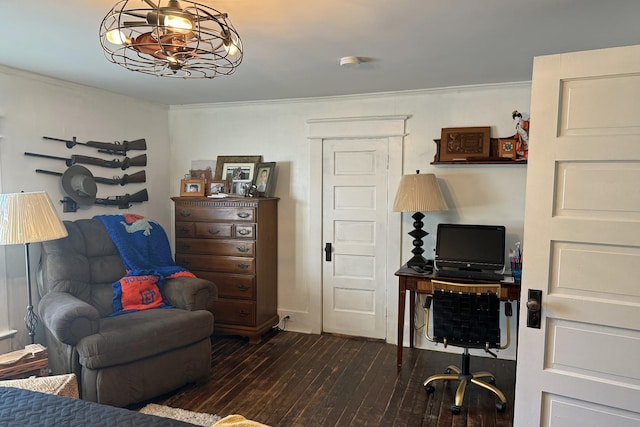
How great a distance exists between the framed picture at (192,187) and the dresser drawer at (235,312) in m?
1.09

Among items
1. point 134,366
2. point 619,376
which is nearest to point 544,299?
point 619,376

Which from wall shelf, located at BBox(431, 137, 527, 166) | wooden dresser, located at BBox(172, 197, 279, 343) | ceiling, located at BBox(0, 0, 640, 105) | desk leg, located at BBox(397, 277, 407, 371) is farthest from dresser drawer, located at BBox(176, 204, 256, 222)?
wall shelf, located at BBox(431, 137, 527, 166)

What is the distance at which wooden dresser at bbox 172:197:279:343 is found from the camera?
12.9 ft

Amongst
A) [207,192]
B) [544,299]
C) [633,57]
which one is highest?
[633,57]

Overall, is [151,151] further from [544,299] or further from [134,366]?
[544,299]

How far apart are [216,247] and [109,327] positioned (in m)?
1.35

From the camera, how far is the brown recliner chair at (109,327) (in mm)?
2604

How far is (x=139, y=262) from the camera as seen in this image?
3.52 metres

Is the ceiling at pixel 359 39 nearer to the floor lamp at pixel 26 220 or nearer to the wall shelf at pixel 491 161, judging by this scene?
the wall shelf at pixel 491 161

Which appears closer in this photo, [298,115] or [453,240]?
[453,240]

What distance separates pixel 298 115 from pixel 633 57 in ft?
9.49

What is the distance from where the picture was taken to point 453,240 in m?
3.49

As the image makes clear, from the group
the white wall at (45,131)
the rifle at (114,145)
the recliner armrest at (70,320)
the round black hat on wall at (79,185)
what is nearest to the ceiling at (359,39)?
the white wall at (45,131)

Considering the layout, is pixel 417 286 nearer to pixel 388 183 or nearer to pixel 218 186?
pixel 388 183
